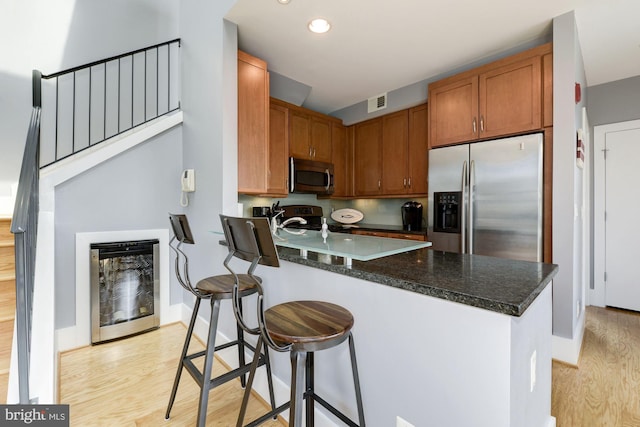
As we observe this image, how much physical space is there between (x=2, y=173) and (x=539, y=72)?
4.79 metres

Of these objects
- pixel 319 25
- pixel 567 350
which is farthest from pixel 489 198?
pixel 319 25

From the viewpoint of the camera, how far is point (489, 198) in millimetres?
2561

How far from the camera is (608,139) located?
334 centimetres

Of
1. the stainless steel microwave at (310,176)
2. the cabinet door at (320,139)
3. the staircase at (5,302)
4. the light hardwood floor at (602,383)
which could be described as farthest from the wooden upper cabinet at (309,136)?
the light hardwood floor at (602,383)

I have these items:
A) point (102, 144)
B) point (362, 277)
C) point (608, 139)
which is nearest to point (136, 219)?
point (102, 144)

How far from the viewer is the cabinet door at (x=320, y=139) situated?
376 cm

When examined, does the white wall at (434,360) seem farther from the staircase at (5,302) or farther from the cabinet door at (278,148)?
the cabinet door at (278,148)

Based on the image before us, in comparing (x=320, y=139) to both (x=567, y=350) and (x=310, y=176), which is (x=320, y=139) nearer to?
(x=310, y=176)

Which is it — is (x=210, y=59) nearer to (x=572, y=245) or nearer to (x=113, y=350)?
(x=113, y=350)

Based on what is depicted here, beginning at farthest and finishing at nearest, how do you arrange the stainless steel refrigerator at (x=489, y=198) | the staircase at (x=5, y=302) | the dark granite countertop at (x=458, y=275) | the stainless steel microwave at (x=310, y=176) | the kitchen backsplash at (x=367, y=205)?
the kitchen backsplash at (x=367, y=205) < the stainless steel microwave at (x=310, y=176) < the stainless steel refrigerator at (x=489, y=198) < the staircase at (x=5, y=302) < the dark granite countertop at (x=458, y=275)

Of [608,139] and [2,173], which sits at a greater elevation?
[608,139]

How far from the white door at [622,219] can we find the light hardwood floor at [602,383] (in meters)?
0.59

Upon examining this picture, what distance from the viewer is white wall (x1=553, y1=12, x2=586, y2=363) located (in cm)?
216

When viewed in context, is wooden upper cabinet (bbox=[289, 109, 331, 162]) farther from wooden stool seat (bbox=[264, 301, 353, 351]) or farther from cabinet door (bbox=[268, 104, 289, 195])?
wooden stool seat (bbox=[264, 301, 353, 351])
